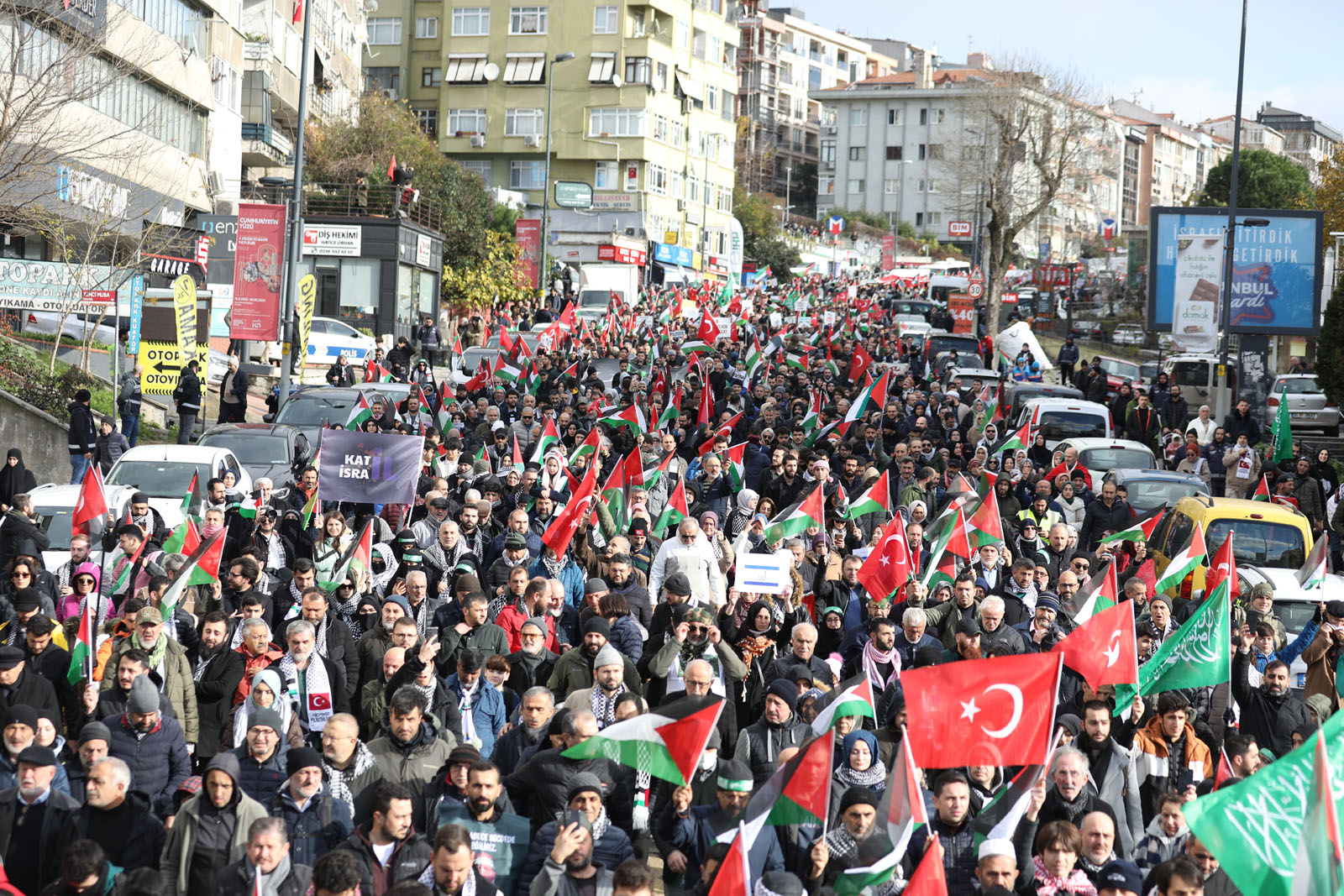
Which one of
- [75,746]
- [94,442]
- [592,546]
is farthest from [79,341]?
[75,746]

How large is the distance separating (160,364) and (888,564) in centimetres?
1288

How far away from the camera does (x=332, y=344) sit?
36469 mm

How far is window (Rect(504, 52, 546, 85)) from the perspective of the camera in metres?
79.9

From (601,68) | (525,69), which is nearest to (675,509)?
(601,68)

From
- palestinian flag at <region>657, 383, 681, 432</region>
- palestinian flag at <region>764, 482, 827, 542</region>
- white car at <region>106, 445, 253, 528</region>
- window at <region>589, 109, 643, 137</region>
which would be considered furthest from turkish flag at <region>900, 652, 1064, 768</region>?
window at <region>589, 109, 643, 137</region>

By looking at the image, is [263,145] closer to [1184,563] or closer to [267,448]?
[267,448]

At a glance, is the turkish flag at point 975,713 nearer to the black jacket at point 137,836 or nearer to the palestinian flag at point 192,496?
the black jacket at point 137,836

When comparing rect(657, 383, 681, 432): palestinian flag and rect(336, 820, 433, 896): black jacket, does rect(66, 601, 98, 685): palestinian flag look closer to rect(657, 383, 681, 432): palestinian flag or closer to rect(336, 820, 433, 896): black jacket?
rect(336, 820, 433, 896): black jacket

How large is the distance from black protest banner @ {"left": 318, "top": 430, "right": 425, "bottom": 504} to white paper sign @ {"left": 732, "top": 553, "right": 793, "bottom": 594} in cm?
441

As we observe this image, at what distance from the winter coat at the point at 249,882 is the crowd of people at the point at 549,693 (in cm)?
1

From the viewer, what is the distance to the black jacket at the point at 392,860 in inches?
267

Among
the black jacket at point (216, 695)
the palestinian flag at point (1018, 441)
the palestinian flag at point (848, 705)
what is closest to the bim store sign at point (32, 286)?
the palestinian flag at point (1018, 441)

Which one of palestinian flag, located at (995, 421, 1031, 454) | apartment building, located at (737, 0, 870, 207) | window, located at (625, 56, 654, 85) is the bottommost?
palestinian flag, located at (995, 421, 1031, 454)

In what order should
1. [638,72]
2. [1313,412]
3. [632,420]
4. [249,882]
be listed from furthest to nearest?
[638,72], [1313,412], [632,420], [249,882]
